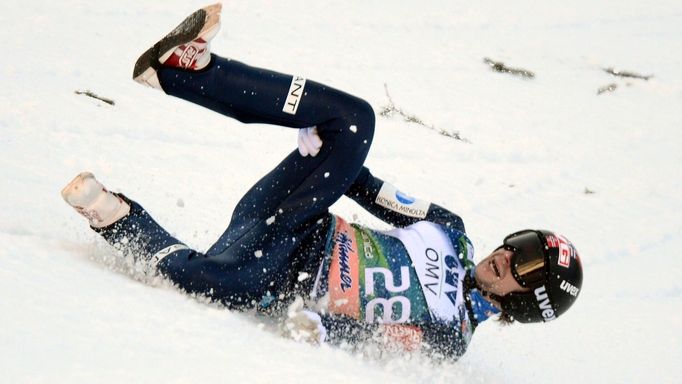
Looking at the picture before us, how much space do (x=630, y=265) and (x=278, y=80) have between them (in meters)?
3.02

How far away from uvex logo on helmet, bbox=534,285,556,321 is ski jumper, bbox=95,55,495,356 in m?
0.19

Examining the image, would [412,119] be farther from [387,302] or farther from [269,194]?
[387,302]

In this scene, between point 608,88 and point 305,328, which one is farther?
point 608,88

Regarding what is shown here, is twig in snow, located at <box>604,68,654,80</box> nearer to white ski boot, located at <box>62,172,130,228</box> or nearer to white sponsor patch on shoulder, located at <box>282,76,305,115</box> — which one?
white sponsor patch on shoulder, located at <box>282,76,305,115</box>

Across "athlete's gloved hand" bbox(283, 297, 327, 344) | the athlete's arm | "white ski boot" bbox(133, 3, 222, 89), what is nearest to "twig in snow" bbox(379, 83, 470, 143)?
the athlete's arm

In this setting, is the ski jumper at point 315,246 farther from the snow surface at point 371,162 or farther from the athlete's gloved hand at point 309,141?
the snow surface at point 371,162

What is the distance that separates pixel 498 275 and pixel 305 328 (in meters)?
0.89

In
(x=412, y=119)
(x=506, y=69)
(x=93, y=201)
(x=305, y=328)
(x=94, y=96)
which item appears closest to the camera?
(x=305, y=328)

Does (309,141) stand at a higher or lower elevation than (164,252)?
higher

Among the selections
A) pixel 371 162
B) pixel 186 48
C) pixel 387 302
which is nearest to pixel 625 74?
pixel 371 162

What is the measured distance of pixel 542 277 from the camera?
304cm

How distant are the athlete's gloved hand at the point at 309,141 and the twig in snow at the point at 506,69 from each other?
4.70 m

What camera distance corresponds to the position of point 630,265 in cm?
483

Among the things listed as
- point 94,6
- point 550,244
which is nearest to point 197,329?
point 550,244
